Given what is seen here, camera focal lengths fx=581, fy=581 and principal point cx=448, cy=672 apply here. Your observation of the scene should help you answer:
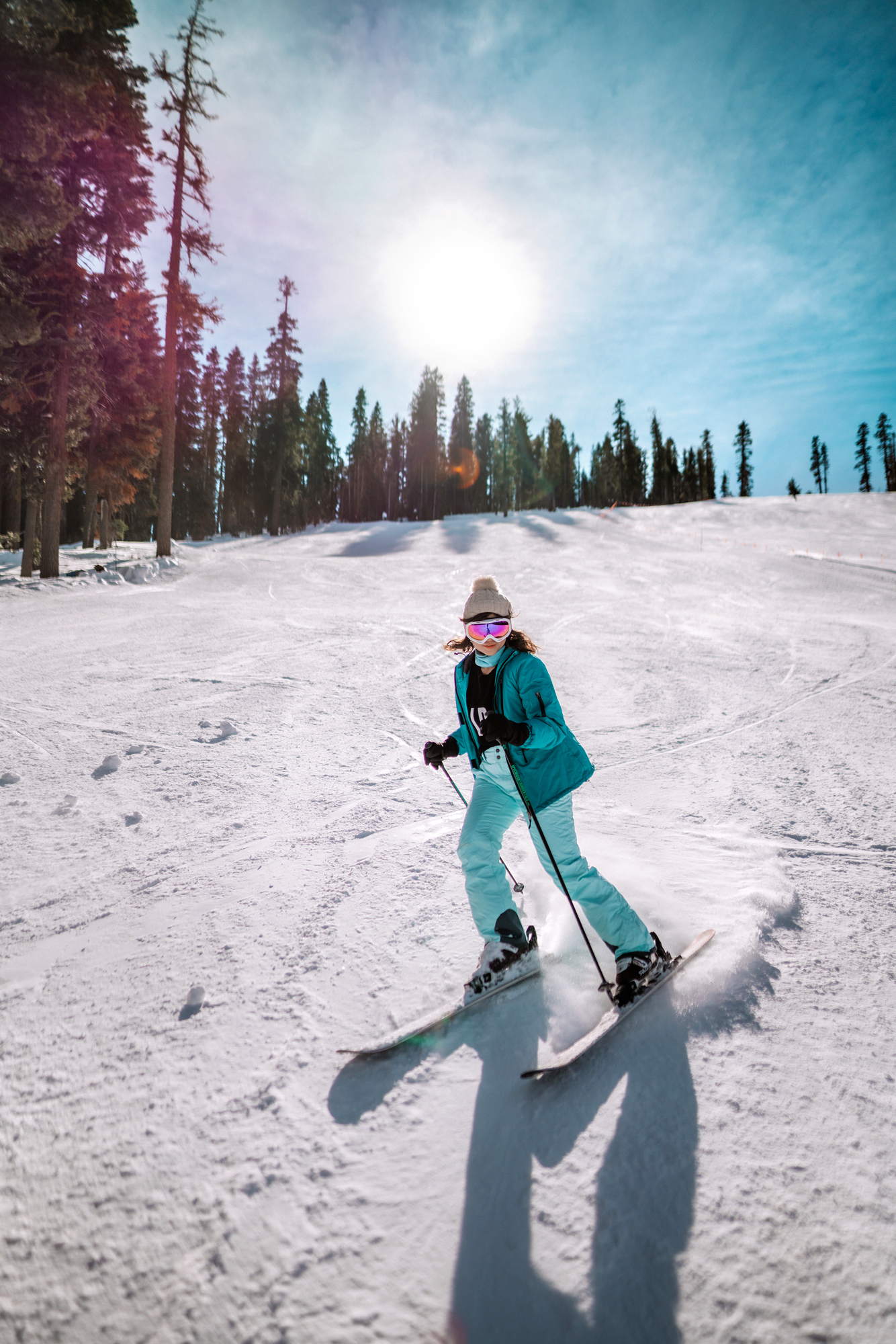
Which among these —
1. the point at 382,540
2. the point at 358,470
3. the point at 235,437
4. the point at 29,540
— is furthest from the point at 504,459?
the point at 29,540

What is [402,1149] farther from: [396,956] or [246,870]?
[246,870]

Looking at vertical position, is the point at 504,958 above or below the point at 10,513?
below

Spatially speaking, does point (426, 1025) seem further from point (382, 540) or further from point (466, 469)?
point (466, 469)

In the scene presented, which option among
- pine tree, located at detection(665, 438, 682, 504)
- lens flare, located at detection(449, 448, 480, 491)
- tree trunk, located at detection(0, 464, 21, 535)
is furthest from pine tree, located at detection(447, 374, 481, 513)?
tree trunk, located at detection(0, 464, 21, 535)

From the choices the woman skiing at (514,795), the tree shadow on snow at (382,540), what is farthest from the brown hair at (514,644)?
the tree shadow on snow at (382,540)

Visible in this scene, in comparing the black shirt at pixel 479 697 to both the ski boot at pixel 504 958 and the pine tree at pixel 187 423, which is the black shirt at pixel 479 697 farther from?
the pine tree at pixel 187 423

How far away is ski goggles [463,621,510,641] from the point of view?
2.88 m

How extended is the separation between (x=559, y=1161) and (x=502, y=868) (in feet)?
3.89

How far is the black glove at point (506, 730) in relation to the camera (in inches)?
107

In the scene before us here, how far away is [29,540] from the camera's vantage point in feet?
57.5

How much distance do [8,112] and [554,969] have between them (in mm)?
17005

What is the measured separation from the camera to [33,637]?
30.4 ft

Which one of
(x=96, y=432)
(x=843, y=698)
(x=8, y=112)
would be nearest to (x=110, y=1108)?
(x=843, y=698)

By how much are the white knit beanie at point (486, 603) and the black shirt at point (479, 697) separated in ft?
0.94
